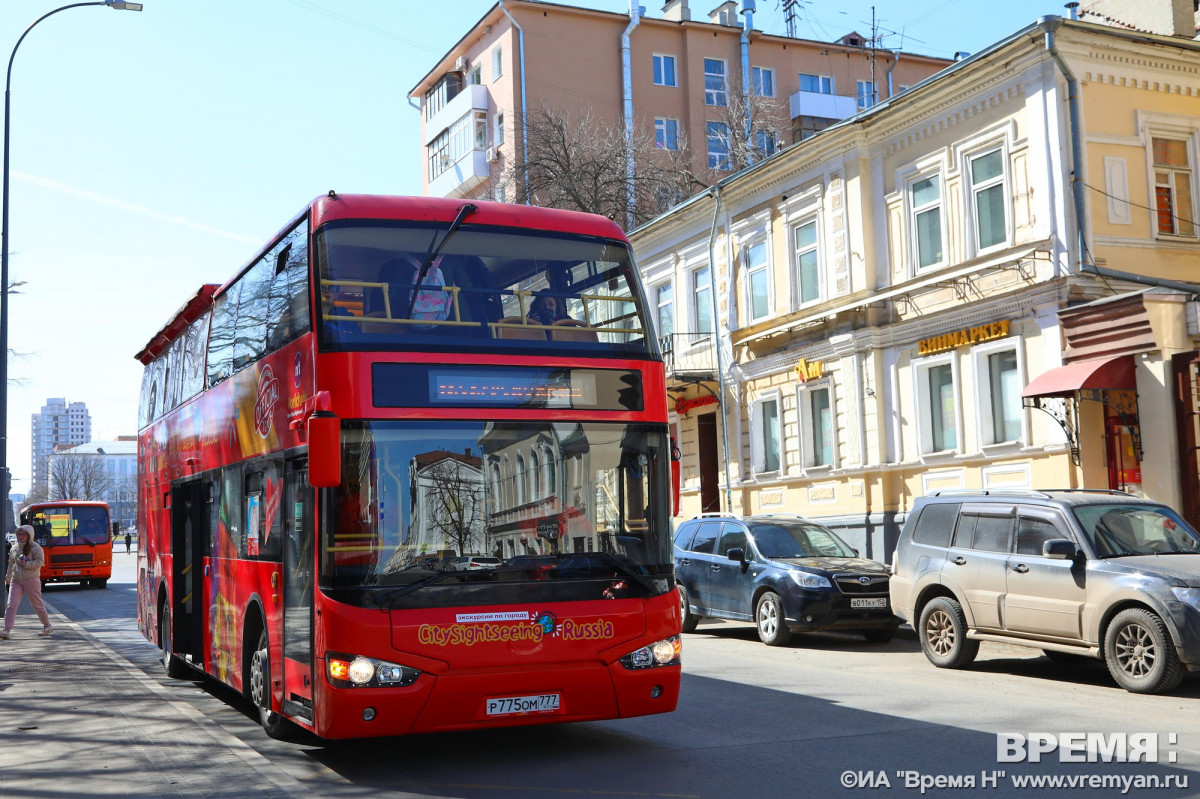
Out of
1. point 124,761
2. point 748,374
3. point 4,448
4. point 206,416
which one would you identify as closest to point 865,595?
point 206,416

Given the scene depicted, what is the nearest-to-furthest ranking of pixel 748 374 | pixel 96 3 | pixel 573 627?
pixel 573 627
pixel 96 3
pixel 748 374

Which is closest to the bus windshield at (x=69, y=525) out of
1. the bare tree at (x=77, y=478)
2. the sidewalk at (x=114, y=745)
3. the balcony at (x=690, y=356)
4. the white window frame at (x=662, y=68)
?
the balcony at (x=690, y=356)

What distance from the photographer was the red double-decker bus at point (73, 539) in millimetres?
35844

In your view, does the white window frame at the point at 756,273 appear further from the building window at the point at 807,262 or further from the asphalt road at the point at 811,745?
the asphalt road at the point at 811,745

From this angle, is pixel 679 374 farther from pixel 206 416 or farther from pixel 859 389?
pixel 206 416

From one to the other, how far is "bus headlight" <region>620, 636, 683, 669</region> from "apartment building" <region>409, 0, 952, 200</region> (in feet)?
127

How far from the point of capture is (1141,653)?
432 inches

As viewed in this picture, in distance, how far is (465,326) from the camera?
8.23 m

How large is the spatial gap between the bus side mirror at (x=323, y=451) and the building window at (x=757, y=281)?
70.1 ft

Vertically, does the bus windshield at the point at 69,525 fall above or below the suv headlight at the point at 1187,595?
above

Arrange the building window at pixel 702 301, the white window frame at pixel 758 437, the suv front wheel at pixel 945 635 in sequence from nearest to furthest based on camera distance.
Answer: the suv front wheel at pixel 945 635 → the white window frame at pixel 758 437 → the building window at pixel 702 301

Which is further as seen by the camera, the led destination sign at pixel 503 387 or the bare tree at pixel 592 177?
the bare tree at pixel 592 177

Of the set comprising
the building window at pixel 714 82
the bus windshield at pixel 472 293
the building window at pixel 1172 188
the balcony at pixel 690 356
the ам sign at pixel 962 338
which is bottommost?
the bus windshield at pixel 472 293

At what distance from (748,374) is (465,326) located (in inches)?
831
